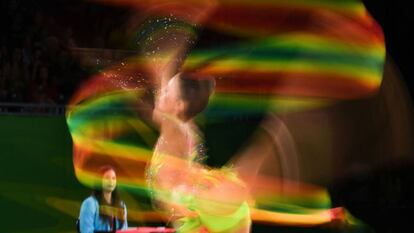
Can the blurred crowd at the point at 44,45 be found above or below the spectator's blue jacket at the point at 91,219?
above

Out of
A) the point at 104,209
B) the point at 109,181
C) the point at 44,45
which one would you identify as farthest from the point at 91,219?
the point at 44,45

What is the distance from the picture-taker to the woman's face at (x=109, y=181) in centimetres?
383

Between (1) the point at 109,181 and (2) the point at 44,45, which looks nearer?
(1) the point at 109,181

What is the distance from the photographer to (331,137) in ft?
13.7

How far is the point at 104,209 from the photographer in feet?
12.5

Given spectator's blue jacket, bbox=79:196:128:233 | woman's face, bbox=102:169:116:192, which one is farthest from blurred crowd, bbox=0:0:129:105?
spectator's blue jacket, bbox=79:196:128:233

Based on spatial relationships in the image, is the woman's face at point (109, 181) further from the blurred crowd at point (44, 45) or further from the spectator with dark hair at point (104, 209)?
the blurred crowd at point (44, 45)

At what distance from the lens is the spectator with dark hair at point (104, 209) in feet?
12.5

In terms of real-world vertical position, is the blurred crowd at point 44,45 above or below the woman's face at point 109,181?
above

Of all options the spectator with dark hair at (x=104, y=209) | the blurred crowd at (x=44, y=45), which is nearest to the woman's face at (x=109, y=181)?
the spectator with dark hair at (x=104, y=209)

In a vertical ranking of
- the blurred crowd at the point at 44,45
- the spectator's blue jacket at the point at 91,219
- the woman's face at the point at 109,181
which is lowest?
the spectator's blue jacket at the point at 91,219

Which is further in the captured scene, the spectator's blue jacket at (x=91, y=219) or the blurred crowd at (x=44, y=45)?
the blurred crowd at (x=44, y=45)

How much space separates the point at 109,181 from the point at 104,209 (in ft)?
0.50

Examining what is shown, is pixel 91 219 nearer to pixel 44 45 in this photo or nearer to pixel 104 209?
pixel 104 209
